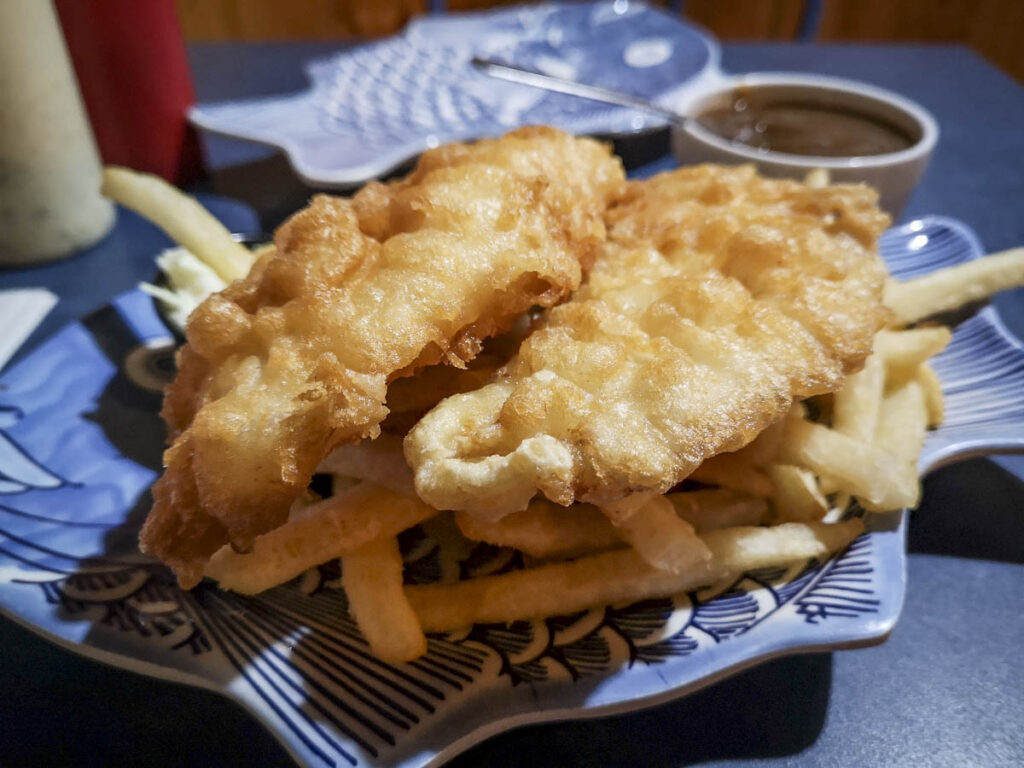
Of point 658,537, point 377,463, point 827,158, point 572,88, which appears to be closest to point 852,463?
point 658,537

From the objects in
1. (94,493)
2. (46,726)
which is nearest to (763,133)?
(94,493)

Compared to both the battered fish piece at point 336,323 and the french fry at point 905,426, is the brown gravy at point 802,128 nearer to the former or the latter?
the french fry at point 905,426

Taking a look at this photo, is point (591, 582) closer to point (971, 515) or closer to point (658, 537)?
point (658, 537)

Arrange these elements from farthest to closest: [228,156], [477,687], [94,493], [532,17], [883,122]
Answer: [532,17]
[228,156]
[883,122]
[94,493]
[477,687]

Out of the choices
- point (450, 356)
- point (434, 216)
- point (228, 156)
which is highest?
point (434, 216)

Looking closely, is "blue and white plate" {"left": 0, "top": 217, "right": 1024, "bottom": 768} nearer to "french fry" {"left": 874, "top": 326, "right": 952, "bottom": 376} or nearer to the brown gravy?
"french fry" {"left": 874, "top": 326, "right": 952, "bottom": 376}

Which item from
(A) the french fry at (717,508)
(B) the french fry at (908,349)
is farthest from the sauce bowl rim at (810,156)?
(A) the french fry at (717,508)

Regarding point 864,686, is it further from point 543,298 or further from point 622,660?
point 543,298
